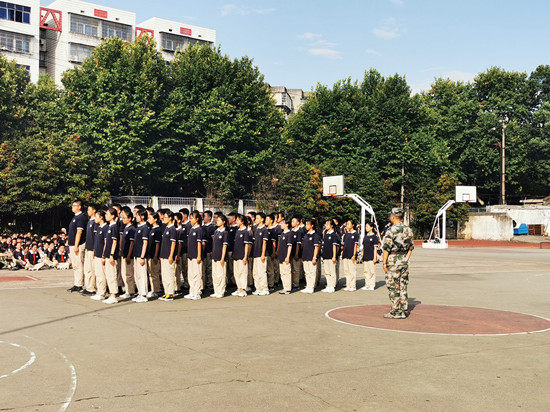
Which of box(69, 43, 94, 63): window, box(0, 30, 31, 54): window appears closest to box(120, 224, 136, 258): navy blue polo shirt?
box(0, 30, 31, 54): window

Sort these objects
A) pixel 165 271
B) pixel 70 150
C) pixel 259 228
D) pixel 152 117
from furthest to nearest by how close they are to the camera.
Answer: pixel 152 117
pixel 70 150
pixel 259 228
pixel 165 271

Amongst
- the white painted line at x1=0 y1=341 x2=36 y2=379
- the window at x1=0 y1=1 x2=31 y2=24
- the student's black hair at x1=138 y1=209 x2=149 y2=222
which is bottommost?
the white painted line at x1=0 y1=341 x2=36 y2=379

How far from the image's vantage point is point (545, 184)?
2562 inches

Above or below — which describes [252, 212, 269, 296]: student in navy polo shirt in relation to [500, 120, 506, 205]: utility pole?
below

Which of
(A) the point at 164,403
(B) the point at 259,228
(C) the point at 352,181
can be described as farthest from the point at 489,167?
(A) the point at 164,403

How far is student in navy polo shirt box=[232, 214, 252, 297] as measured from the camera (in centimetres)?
1455

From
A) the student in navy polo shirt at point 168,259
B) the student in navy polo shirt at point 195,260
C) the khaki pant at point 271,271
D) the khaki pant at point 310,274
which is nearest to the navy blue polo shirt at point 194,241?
the student in navy polo shirt at point 195,260

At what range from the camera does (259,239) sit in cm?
1495

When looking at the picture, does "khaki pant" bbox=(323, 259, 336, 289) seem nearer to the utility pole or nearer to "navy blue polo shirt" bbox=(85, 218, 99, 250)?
"navy blue polo shirt" bbox=(85, 218, 99, 250)

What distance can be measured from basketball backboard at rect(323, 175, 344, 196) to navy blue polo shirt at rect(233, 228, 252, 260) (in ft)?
72.6

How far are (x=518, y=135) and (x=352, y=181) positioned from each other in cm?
2272

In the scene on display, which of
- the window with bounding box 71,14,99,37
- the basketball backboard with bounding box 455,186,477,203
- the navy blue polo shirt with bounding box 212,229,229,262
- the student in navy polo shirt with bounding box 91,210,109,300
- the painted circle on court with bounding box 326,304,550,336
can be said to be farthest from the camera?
the window with bounding box 71,14,99,37

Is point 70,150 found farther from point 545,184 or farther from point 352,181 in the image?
point 545,184

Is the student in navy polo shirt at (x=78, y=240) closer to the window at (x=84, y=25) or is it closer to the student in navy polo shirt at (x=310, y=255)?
the student in navy polo shirt at (x=310, y=255)
